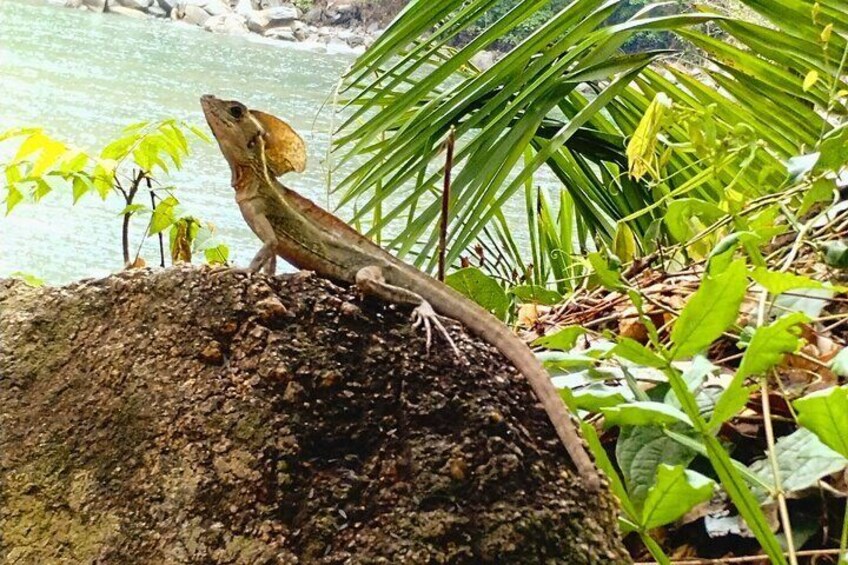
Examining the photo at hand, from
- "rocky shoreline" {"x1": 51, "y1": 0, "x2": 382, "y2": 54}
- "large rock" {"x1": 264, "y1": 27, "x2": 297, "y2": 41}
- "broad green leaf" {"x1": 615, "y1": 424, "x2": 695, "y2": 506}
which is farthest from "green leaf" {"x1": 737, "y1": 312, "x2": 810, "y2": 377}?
Answer: "large rock" {"x1": 264, "y1": 27, "x2": 297, "y2": 41}

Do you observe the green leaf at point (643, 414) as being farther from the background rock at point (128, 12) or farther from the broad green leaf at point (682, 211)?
the background rock at point (128, 12)

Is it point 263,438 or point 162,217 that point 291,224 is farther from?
point 263,438

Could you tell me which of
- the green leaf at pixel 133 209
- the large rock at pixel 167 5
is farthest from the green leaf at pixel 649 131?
the large rock at pixel 167 5

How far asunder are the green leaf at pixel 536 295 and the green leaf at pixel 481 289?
13 cm

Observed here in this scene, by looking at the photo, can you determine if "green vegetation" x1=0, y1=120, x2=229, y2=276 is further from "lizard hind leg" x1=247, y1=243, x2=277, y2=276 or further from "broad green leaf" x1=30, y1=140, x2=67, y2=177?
"lizard hind leg" x1=247, y1=243, x2=277, y2=276

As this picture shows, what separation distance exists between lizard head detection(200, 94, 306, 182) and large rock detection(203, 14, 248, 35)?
4.88 metres

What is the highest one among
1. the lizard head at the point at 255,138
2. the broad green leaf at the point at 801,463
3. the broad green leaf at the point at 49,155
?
the broad green leaf at the point at 801,463

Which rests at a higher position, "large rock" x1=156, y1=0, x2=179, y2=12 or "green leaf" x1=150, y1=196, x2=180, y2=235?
"green leaf" x1=150, y1=196, x2=180, y2=235

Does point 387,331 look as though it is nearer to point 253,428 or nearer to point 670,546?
point 253,428

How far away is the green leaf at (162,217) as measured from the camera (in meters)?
1.68

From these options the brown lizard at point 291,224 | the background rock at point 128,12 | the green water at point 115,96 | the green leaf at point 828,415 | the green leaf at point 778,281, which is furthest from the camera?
the background rock at point 128,12

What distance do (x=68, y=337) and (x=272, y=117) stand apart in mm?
640

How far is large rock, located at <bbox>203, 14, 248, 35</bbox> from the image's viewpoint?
6.06 meters

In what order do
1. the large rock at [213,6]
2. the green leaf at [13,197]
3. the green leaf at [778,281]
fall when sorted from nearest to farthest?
the green leaf at [778,281]
the green leaf at [13,197]
the large rock at [213,6]
